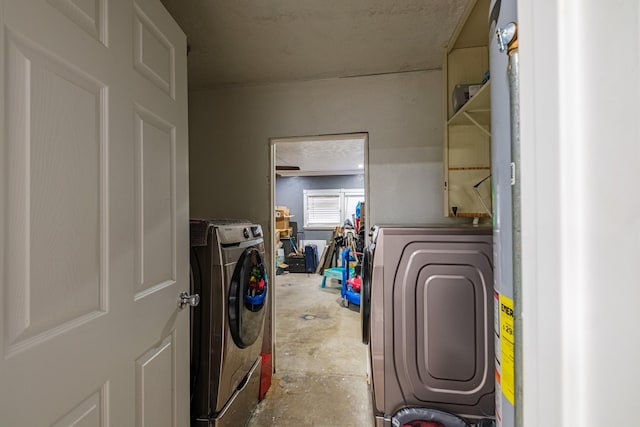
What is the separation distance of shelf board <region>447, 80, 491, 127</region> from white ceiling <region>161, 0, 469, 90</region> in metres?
0.52

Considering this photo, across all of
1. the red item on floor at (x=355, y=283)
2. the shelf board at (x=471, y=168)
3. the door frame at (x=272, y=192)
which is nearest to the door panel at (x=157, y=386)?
the door frame at (x=272, y=192)

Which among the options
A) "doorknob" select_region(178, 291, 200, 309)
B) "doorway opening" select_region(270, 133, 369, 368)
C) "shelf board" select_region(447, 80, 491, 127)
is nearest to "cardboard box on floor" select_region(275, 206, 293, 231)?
"doorway opening" select_region(270, 133, 369, 368)

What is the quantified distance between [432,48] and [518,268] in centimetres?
198

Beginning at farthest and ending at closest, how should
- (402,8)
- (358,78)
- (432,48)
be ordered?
(358,78) < (432,48) < (402,8)

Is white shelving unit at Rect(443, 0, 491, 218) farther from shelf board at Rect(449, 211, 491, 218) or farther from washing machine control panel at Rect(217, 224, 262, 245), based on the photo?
washing machine control panel at Rect(217, 224, 262, 245)

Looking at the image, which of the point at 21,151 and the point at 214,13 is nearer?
the point at 21,151

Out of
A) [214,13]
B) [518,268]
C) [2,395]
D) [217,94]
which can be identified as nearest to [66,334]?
[2,395]

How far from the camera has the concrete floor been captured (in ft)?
6.00

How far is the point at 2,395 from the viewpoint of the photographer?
1.66 ft

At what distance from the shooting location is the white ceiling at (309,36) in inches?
57.8

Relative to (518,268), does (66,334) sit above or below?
below

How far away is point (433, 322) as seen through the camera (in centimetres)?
123

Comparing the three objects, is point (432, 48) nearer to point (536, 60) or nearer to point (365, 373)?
point (536, 60)

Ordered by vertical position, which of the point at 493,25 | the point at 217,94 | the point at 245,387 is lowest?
the point at 245,387
